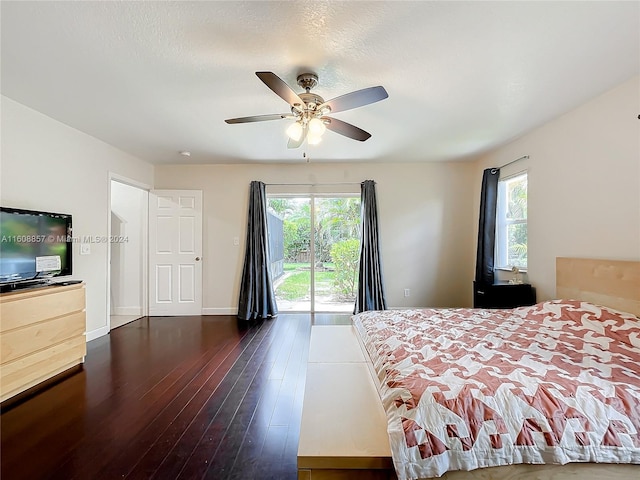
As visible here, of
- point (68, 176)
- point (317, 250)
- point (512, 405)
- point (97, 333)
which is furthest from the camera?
point (317, 250)

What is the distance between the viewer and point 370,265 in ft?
14.4

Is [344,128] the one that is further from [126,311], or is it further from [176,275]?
[126,311]

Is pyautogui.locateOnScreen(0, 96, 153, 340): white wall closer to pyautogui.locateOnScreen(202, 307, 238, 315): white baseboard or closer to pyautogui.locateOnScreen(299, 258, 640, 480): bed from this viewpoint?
pyautogui.locateOnScreen(202, 307, 238, 315): white baseboard

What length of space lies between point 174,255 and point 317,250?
230 centimetres

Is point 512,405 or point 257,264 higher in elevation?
point 257,264

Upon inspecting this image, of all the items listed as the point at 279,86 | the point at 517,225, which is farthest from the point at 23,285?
the point at 517,225

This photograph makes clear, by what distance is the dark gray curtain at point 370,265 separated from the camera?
4.35 metres

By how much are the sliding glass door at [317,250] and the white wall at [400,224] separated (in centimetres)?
38

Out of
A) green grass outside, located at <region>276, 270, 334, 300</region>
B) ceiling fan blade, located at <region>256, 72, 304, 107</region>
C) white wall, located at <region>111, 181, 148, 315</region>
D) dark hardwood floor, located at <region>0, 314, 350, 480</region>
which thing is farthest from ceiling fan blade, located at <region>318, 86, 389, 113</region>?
white wall, located at <region>111, 181, 148, 315</region>

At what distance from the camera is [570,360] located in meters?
1.59

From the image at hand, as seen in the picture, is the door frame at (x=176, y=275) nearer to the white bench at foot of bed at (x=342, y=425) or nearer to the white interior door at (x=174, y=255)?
the white interior door at (x=174, y=255)

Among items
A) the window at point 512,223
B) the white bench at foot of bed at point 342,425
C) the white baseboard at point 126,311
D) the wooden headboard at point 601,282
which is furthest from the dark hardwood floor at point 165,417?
the window at point 512,223

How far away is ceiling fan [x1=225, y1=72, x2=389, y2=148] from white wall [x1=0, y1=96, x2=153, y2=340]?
208 cm

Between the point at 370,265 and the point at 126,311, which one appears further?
the point at 126,311
